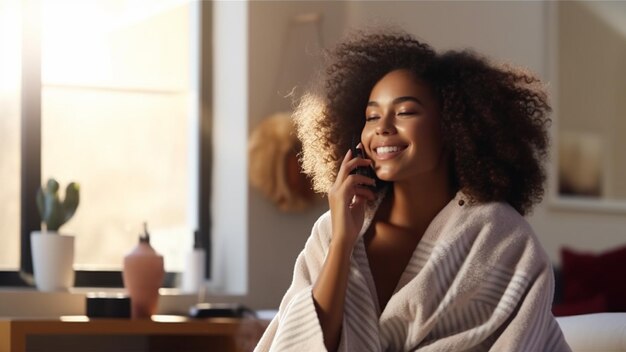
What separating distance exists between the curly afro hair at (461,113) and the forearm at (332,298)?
262 mm

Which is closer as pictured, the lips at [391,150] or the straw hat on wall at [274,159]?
the lips at [391,150]

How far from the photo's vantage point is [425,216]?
205 centimetres

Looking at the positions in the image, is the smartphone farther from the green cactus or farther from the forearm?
the green cactus

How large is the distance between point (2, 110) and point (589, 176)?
245cm

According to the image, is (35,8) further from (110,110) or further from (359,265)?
(359,265)

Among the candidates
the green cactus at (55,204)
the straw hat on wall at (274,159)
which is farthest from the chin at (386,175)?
the straw hat on wall at (274,159)

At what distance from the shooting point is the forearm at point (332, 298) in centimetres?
192

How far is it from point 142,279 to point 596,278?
1685 millimetres

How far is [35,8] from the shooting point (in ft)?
13.6

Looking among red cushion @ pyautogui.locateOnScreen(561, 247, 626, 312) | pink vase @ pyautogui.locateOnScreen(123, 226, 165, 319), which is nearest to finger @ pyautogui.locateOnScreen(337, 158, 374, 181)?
pink vase @ pyautogui.locateOnScreen(123, 226, 165, 319)

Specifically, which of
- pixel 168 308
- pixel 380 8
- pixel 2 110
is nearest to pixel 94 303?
pixel 168 308

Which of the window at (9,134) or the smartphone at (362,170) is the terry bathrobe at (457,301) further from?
the window at (9,134)

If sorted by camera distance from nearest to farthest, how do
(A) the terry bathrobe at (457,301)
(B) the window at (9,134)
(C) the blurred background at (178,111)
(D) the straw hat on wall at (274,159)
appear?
(A) the terry bathrobe at (457,301) → (B) the window at (9,134) → (C) the blurred background at (178,111) → (D) the straw hat on wall at (274,159)

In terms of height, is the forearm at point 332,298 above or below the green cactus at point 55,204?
below
